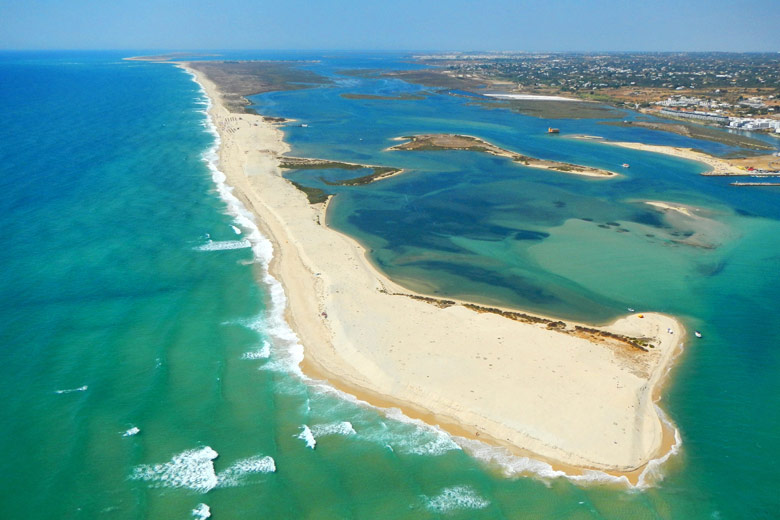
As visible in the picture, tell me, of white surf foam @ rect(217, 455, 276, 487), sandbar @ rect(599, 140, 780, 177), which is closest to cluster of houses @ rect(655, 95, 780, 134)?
sandbar @ rect(599, 140, 780, 177)

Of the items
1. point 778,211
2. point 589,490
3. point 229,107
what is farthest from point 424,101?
point 589,490

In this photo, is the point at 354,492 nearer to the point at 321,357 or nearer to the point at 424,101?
the point at 321,357

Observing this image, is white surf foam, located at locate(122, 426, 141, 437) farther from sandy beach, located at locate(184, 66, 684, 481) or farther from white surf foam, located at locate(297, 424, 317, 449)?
sandy beach, located at locate(184, 66, 684, 481)

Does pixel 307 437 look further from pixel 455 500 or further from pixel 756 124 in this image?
pixel 756 124

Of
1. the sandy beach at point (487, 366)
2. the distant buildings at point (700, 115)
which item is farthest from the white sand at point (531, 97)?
the sandy beach at point (487, 366)

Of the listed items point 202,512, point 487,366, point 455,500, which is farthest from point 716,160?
point 202,512

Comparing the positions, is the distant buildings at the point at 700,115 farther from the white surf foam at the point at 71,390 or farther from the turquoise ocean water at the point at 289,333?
the white surf foam at the point at 71,390

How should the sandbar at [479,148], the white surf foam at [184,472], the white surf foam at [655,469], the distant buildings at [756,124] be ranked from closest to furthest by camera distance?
1. the white surf foam at [184,472]
2. the white surf foam at [655,469]
3. the sandbar at [479,148]
4. the distant buildings at [756,124]
